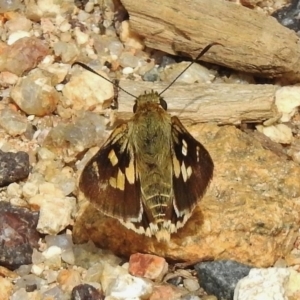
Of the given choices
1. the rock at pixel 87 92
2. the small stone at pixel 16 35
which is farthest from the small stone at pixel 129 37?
the small stone at pixel 16 35

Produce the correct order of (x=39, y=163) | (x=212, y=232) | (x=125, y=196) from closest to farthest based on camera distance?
(x=125, y=196) < (x=212, y=232) < (x=39, y=163)

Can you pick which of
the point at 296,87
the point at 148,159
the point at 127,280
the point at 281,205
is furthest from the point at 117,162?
the point at 296,87

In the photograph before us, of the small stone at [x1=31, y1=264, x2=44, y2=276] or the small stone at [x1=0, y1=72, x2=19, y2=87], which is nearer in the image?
the small stone at [x1=31, y1=264, x2=44, y2=276]

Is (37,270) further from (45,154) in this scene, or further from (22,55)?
(22,55)

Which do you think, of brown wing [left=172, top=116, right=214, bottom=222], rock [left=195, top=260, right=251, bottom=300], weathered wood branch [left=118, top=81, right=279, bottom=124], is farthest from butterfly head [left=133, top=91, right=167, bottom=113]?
rock [left=195, top=260, right=251, bottom=300]

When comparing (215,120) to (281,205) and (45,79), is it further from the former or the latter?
(45,79)

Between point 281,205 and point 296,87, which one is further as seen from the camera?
point 296,87

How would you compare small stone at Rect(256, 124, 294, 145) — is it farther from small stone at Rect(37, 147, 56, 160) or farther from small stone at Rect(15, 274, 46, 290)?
small stone at Rect(15, 274, 46, 290)
